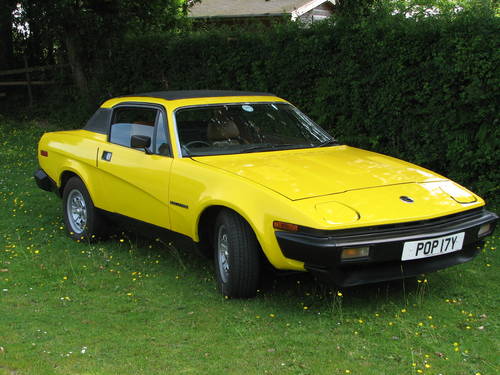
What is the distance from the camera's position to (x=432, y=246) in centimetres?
432

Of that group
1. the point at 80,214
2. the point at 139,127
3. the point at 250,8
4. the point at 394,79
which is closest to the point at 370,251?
the point at 139,127

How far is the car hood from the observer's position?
14.9 feet

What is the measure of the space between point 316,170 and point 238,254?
90 cm

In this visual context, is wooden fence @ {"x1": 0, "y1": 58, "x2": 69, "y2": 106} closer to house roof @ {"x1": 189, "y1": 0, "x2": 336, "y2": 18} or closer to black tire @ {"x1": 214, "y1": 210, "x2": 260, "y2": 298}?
house roof @ {"x1": 189, "y1": 0, "x2": 336, "y2": 18}

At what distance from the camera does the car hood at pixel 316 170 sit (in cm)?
453

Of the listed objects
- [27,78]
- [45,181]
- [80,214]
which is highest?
[27,78]

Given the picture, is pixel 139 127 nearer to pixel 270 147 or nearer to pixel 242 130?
pixel 242 130

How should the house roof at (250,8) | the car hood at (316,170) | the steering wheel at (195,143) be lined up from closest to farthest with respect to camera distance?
the car hood at (316,170) → the steering wheel at (195,143) → the house roof at (250,8)

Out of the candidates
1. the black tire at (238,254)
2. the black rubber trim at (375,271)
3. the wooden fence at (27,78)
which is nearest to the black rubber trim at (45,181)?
the black tire at (238,254)

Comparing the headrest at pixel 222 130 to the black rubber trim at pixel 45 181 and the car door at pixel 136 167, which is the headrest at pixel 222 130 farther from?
the black rubber trim at pixel 45 181

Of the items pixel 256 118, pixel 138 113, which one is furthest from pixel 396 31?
pixel 138 113

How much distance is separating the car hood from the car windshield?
16 centimetres

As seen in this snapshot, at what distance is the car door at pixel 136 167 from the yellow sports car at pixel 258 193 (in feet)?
0.04

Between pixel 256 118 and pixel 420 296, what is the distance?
2108 mm
